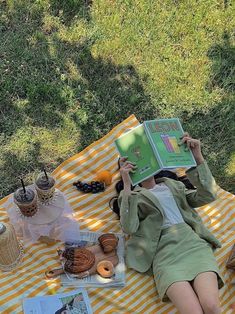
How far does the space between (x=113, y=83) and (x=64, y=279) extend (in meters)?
2.33

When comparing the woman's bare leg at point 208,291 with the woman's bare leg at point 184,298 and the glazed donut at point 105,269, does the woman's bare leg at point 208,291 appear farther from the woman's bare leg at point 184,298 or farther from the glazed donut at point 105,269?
the glazed donut at point 105,269

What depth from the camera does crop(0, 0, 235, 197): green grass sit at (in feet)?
14.4

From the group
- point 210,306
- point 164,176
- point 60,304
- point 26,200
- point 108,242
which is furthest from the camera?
point 164,176

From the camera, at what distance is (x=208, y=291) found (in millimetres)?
3021

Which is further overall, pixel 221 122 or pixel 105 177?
pixel 221 122

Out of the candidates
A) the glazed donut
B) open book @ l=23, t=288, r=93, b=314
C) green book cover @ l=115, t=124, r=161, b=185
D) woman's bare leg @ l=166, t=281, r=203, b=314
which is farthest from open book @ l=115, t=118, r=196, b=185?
open book @ l=23, t=288, r=93, b=314

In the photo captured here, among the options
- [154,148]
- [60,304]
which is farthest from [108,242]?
[154,148]

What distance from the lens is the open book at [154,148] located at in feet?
10.6

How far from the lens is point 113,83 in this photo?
193 inches

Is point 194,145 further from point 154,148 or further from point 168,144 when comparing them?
point 154,148

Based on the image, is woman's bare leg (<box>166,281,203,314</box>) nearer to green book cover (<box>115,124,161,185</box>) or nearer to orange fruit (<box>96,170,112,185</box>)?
green book cover (<box>115,124,161,185</box>)

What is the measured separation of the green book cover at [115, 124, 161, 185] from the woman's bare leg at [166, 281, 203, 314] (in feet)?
2.52

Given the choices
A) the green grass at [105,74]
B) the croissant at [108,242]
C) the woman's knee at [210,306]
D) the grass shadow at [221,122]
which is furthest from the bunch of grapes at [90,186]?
the woman's knee at [210,306]

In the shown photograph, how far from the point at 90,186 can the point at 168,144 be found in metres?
0.94
